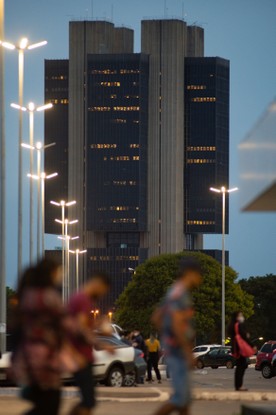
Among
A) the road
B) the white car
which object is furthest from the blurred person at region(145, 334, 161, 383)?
the road

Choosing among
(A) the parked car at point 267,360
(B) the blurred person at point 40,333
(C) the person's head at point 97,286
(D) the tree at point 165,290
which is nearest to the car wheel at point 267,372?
(A) the parked car at point 267,360

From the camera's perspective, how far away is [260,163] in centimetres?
2136

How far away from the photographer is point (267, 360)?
53.3 metres

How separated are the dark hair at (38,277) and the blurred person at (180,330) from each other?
2440 mm

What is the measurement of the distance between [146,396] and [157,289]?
102m

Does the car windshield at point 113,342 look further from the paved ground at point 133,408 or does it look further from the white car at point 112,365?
the paved ground at point 133,408

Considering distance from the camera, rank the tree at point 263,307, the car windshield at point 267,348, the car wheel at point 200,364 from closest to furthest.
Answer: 1. the car windshield at point 267,348
2. the car wheel at point 200,364
3. the tree at point 263,307

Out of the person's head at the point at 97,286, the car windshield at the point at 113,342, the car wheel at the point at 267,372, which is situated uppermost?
the person's head at the point at 97,286

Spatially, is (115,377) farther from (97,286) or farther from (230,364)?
(230,364)

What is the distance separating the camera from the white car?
33.5 m

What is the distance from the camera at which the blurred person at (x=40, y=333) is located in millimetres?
11906

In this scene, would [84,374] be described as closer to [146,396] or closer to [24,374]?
[24,374]

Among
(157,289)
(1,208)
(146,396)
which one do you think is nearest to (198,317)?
(157,289)

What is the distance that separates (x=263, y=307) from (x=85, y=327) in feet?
447
